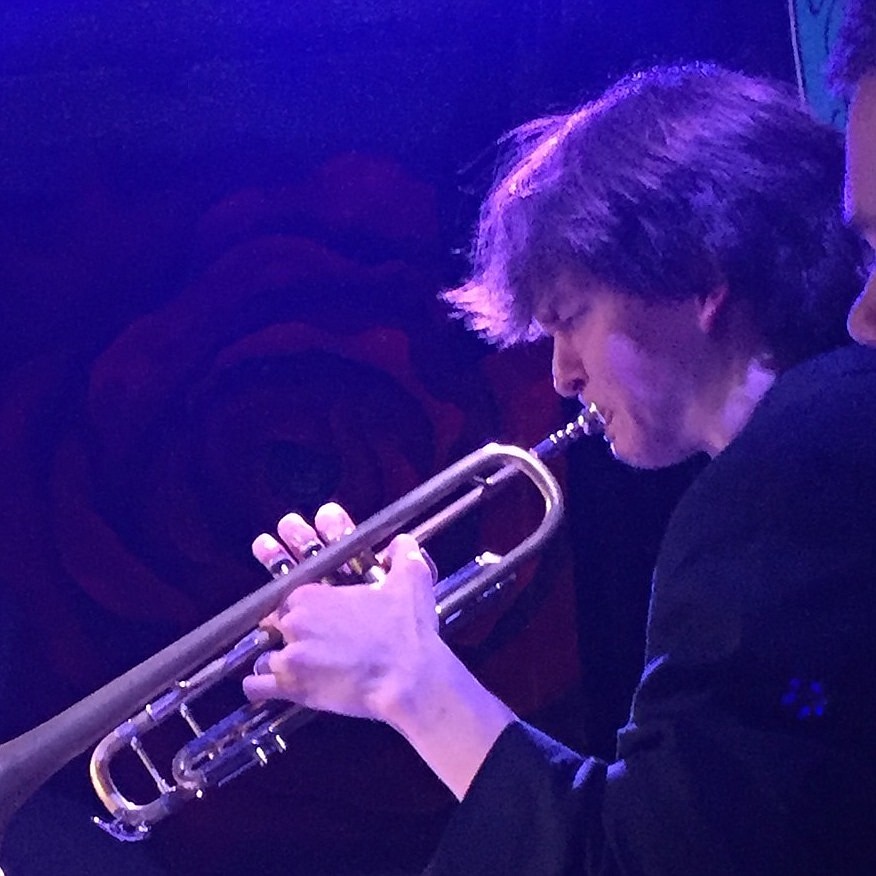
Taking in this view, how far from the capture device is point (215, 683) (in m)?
1.60

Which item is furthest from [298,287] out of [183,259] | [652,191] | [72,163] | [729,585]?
[729,585]

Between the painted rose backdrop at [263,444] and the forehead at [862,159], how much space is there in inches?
46.6

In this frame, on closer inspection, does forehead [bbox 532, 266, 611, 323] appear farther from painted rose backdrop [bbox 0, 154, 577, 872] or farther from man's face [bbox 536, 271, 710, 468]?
painted rose backdrop [bbox 0, 154, 577, 872]

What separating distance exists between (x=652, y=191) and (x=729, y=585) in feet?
2.03

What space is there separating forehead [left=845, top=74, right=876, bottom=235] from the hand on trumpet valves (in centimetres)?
67

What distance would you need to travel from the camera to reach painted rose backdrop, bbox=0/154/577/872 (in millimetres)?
2008

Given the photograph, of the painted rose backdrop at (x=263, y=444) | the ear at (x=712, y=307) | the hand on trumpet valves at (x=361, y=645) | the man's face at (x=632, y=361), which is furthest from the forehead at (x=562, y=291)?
the painted rose backdrop at (x=263, y=444)

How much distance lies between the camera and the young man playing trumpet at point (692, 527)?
0.93 metres

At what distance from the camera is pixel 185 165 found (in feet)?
6.63

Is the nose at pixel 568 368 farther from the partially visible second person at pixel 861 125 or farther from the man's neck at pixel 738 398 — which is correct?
the partially visible second person at pixel 861 125

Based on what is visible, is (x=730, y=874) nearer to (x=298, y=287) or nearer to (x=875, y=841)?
(x=875, y=841)

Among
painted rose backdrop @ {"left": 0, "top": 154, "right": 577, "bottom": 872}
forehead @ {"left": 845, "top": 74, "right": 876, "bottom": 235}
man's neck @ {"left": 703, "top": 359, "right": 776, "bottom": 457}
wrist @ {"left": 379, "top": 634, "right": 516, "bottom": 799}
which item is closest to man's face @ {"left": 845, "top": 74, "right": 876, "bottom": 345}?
forehead @ {"left": 845, "top": 74, "right": 876, "bottom": 235}

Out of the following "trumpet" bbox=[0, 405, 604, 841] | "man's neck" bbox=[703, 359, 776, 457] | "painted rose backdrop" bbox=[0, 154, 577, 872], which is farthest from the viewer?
"painted rose backdrop" bbox=[0, 154, 577, 872]

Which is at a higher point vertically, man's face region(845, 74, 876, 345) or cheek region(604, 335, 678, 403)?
man's face region(845, 74, 876, 345)
